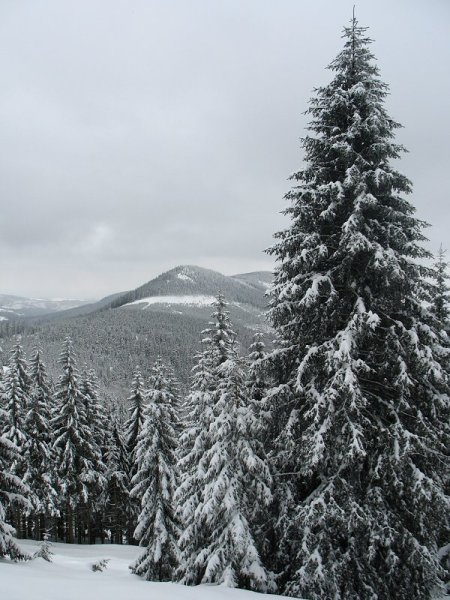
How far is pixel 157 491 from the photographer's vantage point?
2177cm

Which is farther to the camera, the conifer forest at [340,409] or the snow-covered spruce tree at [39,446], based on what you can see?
the snow-covered spruce tree at [39,446]

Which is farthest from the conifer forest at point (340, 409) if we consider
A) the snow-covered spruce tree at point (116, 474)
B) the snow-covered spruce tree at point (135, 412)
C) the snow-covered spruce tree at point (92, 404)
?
the snow-covered spruce tree at point (116, 474)

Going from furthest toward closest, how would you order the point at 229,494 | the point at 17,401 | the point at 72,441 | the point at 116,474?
the point at 116,474 < the point at 72,441 < the point at 17,401 < the point at 229,494

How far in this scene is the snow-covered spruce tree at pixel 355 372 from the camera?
8.73m

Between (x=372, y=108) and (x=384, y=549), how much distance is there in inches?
407

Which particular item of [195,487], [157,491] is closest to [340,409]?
[195,487]

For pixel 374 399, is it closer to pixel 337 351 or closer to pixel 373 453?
pixel 373 453

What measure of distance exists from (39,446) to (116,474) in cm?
851

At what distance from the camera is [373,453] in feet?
31.2

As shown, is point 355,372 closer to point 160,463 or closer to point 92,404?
point 160,463

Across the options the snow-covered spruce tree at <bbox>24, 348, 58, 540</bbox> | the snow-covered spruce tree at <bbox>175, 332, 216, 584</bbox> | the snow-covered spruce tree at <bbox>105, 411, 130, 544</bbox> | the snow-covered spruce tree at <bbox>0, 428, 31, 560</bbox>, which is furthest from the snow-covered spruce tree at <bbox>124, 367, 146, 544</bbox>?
the snow-covered spruce tree at <bbox>0, 428, 31, 560</bbox>

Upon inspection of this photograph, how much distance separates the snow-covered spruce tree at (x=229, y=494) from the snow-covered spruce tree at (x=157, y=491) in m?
7.62

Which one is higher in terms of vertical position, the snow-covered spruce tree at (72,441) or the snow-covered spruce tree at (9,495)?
the snow-covered spruce tree at (9,495)

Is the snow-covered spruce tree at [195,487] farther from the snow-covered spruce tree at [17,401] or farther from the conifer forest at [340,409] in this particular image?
the snow-covered spruce tree at [17,401]
